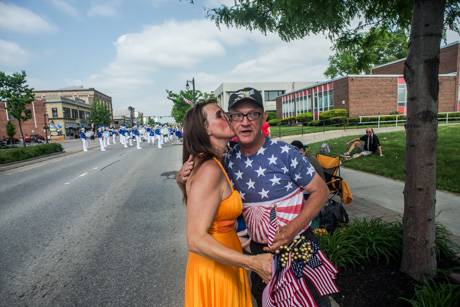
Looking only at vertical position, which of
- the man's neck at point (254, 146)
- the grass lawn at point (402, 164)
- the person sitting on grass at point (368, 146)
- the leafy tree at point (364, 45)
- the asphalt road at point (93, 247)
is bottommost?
the asphalt road at point (93, 247)

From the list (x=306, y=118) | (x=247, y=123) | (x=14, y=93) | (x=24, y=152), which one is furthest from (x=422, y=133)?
(x=306, y=118)

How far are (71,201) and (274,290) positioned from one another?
765 cm

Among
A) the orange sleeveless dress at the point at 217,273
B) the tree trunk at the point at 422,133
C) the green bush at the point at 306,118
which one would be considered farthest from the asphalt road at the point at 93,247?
the green bush at the point at 306,118

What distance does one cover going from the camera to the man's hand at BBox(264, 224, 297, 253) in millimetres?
1710

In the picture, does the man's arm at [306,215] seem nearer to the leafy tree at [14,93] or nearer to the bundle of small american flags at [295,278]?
the bundle of small american flags at [295,278]

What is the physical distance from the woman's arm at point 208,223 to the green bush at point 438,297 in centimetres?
160

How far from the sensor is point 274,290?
1656mm

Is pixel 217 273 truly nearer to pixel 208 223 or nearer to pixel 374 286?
pixel 208 223

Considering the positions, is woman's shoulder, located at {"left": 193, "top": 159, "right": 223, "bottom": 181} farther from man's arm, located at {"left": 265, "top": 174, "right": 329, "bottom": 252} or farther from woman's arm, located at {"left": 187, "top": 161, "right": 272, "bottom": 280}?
man's arm, located at {"left": 265, "top": 174, "right": 329, "bottom": 252}

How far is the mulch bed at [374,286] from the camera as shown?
2.47 m

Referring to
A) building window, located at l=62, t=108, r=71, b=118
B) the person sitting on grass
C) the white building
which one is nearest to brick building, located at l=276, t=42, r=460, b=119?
the person sitting on grass

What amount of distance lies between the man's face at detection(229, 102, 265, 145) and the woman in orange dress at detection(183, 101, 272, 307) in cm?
13

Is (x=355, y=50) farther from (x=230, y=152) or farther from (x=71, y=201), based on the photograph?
(x=71, y=201)

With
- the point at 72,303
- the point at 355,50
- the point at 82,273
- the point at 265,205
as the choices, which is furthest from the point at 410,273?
the point at 82,273
